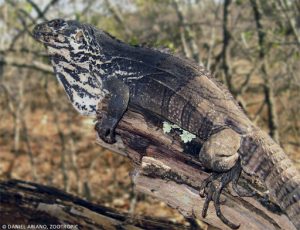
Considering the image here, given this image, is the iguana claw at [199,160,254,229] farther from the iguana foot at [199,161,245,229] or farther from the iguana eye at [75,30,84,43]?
the iguana eye at [75,30,84,43]

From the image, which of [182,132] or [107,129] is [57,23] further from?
[182,132]

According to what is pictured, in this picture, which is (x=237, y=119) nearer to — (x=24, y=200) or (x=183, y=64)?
(x=183, y=64)

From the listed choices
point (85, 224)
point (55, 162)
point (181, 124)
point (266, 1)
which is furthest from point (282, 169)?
point (55, 162)

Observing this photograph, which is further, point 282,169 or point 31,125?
point 31,125

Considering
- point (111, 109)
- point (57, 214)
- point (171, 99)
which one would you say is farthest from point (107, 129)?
point (57, 214)

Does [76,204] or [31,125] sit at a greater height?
[76,204]

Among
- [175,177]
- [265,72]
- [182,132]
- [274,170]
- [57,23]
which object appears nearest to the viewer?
[274,170]
